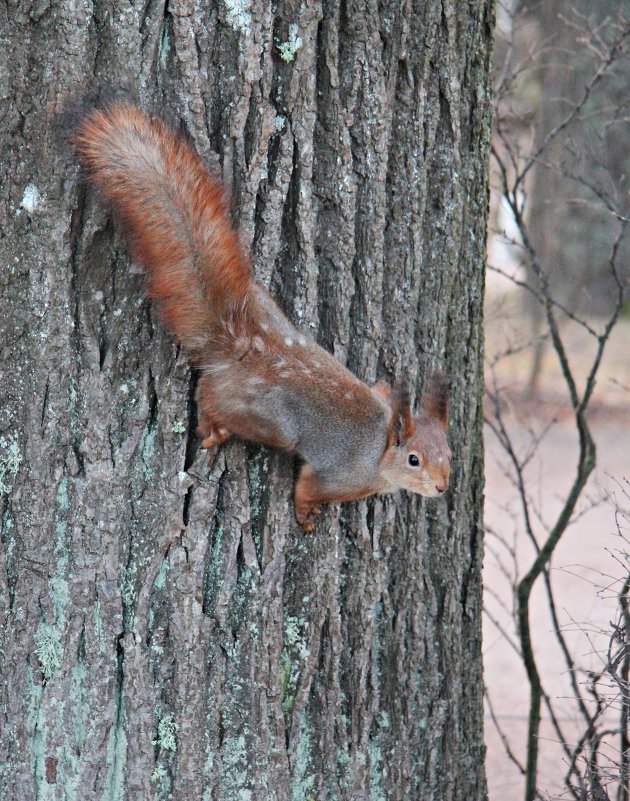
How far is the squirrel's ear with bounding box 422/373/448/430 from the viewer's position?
6.45ft

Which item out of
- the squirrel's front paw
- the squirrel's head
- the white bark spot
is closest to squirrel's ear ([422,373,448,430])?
the squirrel's head

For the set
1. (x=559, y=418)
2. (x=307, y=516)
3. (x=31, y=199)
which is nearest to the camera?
(x=31, y=199)

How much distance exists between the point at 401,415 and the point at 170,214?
0.60 metres

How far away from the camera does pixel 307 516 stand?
189cm

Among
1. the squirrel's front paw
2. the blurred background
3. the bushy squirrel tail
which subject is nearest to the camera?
the bushy squirrel tail

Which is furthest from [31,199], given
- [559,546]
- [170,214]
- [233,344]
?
[559,546]

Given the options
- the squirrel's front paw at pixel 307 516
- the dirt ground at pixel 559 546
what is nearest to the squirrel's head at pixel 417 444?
the squirrel's front paw at pixel 307 516

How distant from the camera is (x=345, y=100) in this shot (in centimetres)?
180

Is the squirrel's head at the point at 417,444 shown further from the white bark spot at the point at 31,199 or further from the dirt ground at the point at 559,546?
the white bark spot at the point at 31,199

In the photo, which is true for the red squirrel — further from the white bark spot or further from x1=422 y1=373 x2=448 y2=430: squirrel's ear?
the white bark spot

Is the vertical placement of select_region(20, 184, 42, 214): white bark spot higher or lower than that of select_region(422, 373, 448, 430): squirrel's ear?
higher

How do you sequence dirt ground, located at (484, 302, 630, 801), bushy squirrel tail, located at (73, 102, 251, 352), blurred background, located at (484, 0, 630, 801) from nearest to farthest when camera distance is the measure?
bushy squirrel tail, located at (73, 102, 251, 352), blurred background, located at (484, 0, 630, 801), dirt ground, located at (484, 302, 630, 801)

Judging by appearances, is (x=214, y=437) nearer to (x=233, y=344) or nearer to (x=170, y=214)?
(x=233, y=344)

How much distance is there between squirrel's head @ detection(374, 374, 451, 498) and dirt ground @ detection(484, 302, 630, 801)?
0.32 m
